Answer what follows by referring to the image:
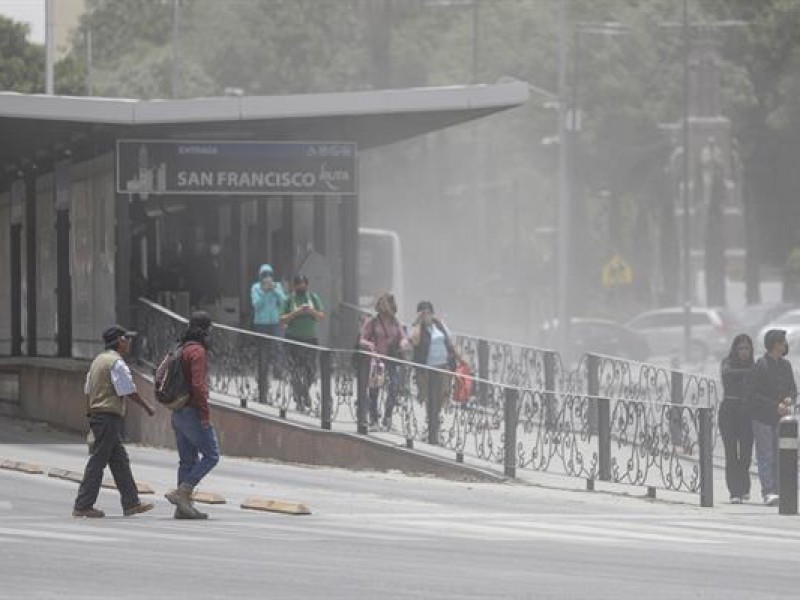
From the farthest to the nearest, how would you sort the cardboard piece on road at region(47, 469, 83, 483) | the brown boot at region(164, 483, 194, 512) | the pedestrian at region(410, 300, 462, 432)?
the pedestrian at region(410, 300, 462, 432)
the cardboard piece on road at region(47, 469, 83, 483)
the brown boot at region(164, 483, 194, 512)

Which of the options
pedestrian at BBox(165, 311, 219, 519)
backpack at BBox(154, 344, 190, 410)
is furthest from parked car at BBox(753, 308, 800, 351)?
backpack at BBox(154, 344, 190, 410)

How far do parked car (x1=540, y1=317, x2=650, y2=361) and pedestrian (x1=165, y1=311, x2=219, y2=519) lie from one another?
4886 centimetres

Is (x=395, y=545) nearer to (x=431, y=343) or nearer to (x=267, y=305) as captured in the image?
(x=431, y=343)

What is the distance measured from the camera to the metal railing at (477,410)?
26109mm

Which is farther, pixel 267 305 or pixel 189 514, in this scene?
pixel 267 305

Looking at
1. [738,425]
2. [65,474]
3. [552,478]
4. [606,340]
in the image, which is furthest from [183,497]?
[606,340]

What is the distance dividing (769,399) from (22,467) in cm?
766

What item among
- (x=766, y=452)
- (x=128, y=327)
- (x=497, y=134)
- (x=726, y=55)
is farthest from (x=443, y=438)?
(x=726, y=55)

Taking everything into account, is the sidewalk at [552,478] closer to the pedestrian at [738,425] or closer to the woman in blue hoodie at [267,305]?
the pedestrian at [738,425]

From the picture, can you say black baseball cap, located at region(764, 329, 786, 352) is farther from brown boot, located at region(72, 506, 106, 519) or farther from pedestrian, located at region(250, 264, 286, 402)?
pedestrian, located at region(250, 264, 286, 402)

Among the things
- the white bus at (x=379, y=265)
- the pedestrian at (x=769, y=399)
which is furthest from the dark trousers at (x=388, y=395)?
the white bus at (x=379, y=265)

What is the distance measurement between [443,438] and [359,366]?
128 centimetres

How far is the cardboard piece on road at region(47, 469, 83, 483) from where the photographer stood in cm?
2553

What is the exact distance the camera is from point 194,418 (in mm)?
21188
